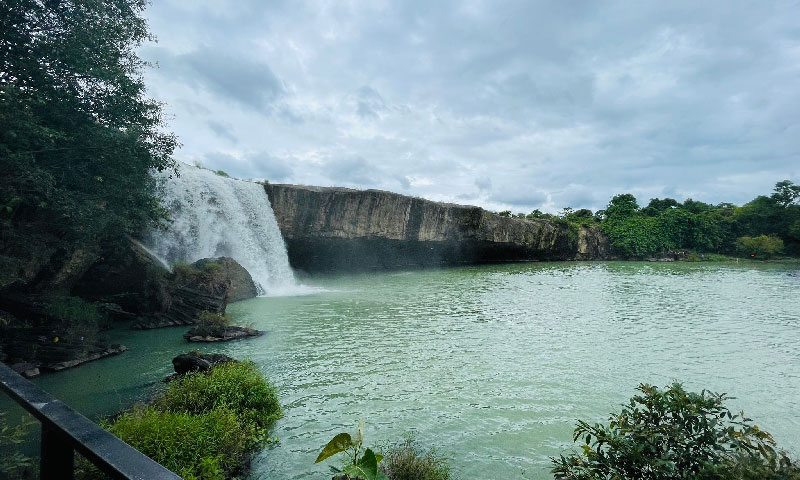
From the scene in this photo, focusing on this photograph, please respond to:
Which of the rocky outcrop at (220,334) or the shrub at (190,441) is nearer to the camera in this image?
the shrub at (190,441)

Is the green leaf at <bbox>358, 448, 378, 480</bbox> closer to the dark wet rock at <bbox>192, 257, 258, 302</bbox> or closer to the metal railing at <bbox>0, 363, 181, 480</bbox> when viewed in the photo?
the metal railing at <bbox>0, 363, 181, 480</bbox>

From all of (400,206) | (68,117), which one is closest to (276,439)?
(68,117)

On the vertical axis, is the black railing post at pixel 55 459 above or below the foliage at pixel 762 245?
below

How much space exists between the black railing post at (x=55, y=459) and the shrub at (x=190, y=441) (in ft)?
10.5

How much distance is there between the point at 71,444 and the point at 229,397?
599cm

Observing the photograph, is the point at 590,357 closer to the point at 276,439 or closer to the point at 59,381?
the point at 276,439

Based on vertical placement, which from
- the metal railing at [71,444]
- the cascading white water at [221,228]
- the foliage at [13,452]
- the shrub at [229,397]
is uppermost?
the cascading white water at [221,228]

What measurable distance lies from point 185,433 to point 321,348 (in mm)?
6052

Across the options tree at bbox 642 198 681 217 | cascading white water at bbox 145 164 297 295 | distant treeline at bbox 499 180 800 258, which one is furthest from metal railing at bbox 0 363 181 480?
tree at bbox 642 198 681 217

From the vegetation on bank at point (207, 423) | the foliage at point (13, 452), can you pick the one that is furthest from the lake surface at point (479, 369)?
the foliage at point (13, 452)

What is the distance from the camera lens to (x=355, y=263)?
40.4 metres

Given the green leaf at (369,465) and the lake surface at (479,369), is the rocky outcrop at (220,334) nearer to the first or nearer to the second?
the lake surface at (479,369)

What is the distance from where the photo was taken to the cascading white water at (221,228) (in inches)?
818

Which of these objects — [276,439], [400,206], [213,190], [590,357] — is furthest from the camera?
[400,206]
